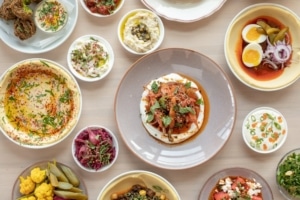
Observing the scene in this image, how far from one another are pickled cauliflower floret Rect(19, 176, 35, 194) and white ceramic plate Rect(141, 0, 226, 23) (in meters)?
1.14

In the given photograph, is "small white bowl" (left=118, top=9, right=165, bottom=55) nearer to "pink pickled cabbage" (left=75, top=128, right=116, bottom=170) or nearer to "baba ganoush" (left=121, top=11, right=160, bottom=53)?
"baba ganoush" (left=121, top=11, right=160, bottom=53)

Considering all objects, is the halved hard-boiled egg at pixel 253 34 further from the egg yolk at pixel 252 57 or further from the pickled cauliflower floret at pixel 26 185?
the pickled cauliflower floret at pixel 26 185

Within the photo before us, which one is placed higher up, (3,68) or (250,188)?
(3,68)

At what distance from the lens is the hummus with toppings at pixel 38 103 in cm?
311

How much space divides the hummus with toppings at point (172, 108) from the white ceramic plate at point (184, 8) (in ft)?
1.06

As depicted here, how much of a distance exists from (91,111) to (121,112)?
17 centimetres

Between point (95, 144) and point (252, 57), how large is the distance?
978mm

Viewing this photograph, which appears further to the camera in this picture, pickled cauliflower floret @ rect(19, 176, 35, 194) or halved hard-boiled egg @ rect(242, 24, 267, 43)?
halved hard-boiled egg @ rect(242, 24, 267, 43)

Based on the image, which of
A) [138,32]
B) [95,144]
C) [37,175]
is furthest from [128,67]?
[37,175]

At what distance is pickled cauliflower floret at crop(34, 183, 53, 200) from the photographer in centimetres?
304

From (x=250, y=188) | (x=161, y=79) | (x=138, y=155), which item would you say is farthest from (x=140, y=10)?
(x=250, y=188)

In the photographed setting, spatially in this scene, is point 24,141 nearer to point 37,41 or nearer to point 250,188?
point 37,41

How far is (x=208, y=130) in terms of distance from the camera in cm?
316

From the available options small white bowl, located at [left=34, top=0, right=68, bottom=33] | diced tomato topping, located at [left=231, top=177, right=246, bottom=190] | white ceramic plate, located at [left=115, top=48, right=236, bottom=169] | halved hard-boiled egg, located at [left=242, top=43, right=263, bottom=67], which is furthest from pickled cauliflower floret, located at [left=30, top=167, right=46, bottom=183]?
halved hard-boiled egg, located at [left=242, top=43, right=263, bottom=67]
